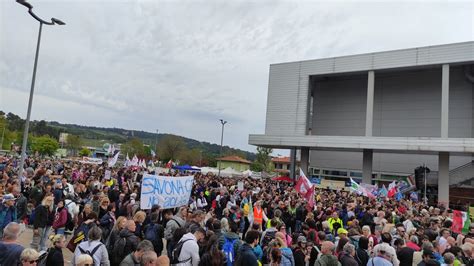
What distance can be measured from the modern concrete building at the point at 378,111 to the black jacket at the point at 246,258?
3112 cm

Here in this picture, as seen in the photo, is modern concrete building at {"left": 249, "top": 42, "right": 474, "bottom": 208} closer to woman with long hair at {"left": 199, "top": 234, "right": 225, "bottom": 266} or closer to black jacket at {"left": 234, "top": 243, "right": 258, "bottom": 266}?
black jacket at {"left": 234, "top": 243, "right": 258, "bottom": 266}

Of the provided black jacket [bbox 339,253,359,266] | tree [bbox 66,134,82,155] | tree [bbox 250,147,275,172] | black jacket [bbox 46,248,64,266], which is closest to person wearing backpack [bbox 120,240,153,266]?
black jacket [bbox 46,248,64,266]

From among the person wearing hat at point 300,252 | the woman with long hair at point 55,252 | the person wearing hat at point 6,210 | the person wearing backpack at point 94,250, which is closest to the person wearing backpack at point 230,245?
the person wearing hat at point 300,252

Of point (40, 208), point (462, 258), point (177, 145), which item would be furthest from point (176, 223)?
point (177, 145)

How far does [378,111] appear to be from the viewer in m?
42.0

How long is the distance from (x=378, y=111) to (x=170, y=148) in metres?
53.6

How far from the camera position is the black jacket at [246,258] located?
5.23 meters

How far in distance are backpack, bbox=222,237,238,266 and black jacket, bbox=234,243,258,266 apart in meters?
0.30

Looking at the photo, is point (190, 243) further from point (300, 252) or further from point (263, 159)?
point (263, 159)

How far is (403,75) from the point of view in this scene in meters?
40.5

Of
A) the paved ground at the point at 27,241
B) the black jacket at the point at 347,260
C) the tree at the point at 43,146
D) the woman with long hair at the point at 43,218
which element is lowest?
the paved ground at the point at 27,241

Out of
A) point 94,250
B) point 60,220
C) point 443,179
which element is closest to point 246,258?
point 94,250

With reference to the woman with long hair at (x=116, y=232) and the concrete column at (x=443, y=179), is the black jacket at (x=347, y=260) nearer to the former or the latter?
the woman with long hair at (x=116, y=232)

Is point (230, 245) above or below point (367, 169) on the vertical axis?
below
